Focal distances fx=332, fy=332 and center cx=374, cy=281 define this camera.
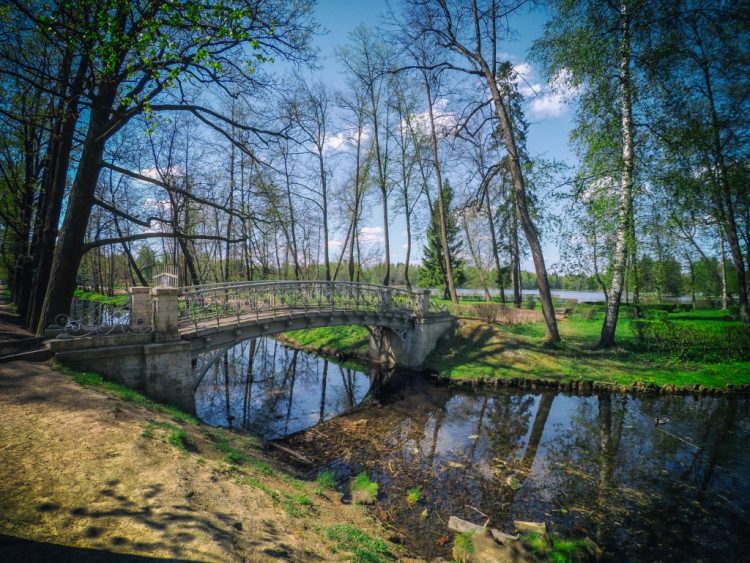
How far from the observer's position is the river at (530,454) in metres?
5.72

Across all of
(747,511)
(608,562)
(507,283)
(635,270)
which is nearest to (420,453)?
(608,562)

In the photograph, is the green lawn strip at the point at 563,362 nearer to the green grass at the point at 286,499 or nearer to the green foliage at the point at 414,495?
the green foliage at the point at 414,495

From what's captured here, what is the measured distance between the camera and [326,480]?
681cm

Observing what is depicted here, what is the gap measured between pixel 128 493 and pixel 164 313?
5485 mm

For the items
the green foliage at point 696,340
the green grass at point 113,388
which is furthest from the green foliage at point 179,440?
the green foliage at point 696,340

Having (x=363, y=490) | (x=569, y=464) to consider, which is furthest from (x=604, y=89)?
(x=363, y=490)

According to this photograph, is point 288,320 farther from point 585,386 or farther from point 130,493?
point 585,386

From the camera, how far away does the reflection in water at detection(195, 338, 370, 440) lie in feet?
35.0

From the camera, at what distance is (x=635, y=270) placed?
53.9 feet

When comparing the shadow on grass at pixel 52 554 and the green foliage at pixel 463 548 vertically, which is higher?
the shadow on grass at pixel 52 554

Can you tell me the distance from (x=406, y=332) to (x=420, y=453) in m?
9.07

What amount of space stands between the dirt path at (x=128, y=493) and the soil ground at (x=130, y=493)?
13 mm

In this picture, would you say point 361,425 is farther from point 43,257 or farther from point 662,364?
point 662,364

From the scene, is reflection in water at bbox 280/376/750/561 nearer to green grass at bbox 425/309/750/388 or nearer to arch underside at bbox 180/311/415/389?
green grass at bbox 425/309/750/388
